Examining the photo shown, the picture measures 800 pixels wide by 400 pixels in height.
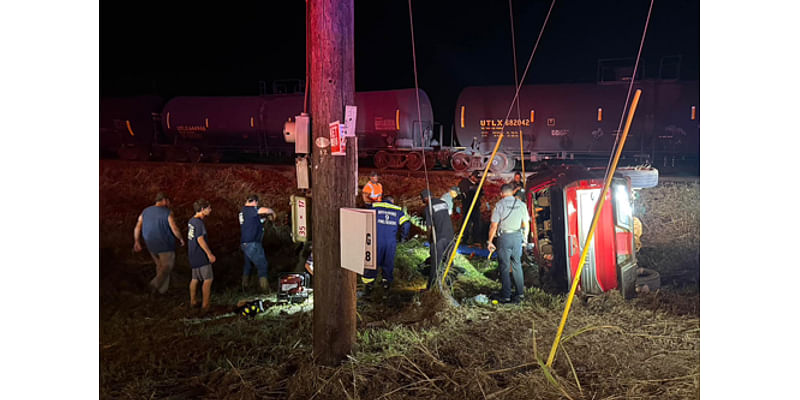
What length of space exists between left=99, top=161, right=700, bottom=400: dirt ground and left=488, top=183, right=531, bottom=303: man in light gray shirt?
35 cm

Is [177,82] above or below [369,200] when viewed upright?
above

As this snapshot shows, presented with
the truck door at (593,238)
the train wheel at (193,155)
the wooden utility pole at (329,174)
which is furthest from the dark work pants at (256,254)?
the train wheel at (193,155)

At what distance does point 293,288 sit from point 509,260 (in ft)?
9.03

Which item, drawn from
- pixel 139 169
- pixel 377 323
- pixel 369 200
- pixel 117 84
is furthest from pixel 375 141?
pixel 117 84

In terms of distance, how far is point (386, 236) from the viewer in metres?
7.03

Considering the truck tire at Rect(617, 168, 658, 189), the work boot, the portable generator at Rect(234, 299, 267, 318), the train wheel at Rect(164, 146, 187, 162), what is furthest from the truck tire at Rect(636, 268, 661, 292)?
the train wheel at Rect(164, 146, 187, 162)

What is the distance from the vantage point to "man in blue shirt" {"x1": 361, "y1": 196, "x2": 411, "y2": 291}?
6938mm

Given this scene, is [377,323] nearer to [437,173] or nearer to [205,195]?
[205,195]

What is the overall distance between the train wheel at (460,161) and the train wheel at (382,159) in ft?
7.86

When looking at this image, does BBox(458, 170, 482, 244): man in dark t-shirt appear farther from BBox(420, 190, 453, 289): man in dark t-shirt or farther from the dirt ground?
BBox(420, 190, 453, 289): man in dark t-shirt

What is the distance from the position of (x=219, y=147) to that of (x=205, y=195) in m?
8.21

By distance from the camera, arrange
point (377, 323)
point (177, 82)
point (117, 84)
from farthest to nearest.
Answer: point (177, 82), point (117, 84), point (377, 323)

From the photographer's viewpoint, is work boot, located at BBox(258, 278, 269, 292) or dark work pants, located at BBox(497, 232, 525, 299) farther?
work boot, located at BBox(258, 278, 269, 292)

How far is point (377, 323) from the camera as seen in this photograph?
220 inches
